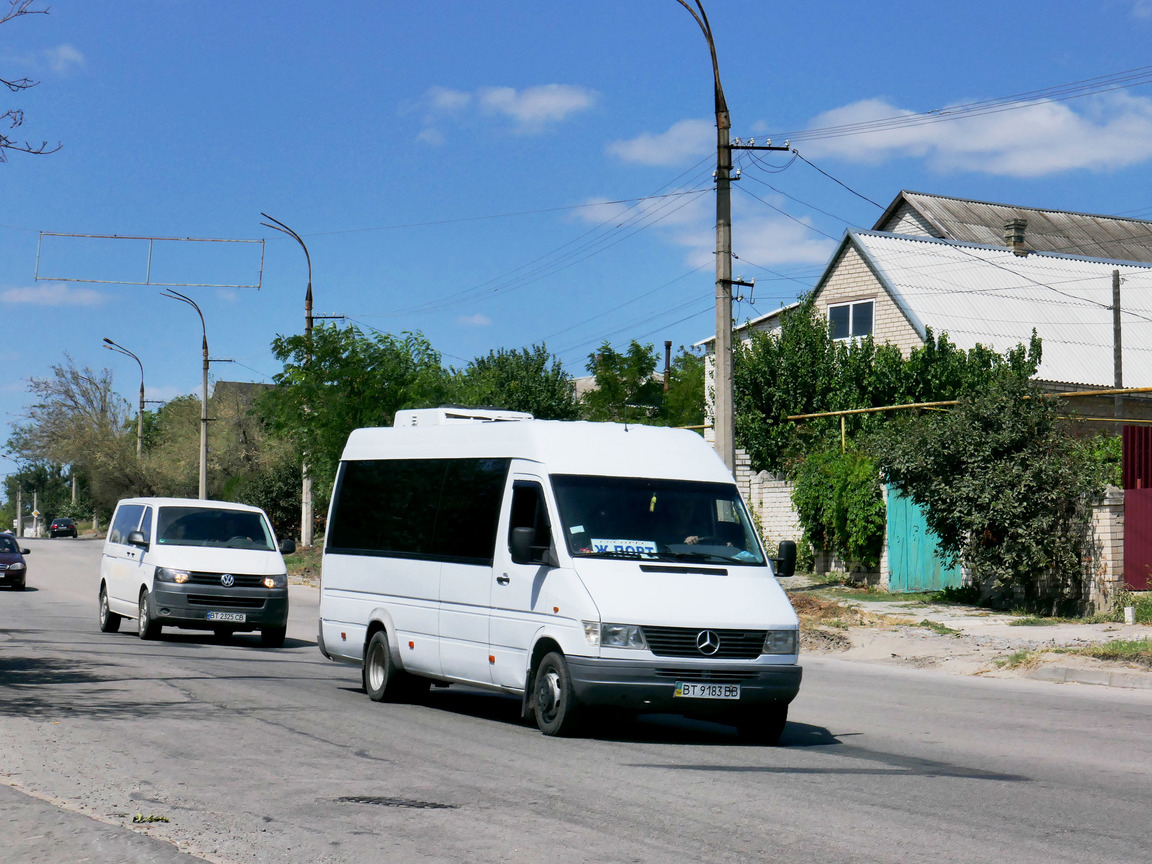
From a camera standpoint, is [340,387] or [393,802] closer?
[393,802]

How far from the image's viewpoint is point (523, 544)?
389 inches

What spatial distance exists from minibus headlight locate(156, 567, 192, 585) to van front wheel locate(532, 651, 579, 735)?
9131mm

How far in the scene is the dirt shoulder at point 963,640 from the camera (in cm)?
1473

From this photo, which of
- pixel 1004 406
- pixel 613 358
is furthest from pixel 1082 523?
pixel 613 358

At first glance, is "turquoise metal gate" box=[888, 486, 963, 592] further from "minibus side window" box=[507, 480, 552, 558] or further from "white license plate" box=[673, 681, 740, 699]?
"white license plate" box=[673, 681, 740, 699]

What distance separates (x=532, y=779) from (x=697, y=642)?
2004 mm

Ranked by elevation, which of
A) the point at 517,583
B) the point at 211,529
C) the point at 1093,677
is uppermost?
the point at 211,529

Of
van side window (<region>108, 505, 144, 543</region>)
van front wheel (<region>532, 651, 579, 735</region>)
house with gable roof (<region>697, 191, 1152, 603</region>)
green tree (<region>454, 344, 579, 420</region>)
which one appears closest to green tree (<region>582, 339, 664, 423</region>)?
green tree (<region>454, 344, 579, 420</region>)

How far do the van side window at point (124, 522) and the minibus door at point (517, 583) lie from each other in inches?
407

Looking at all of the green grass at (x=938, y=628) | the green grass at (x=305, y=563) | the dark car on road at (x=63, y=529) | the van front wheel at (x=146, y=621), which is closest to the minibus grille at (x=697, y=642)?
the green grass at (x=938, y=628)

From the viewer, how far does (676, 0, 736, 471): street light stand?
67.7 ft

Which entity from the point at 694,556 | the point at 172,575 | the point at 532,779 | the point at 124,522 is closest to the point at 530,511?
the point at 694,556

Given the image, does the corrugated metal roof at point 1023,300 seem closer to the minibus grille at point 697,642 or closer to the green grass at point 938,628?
the green grass at point 938,628

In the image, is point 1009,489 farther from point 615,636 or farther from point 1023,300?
point 1023,300
